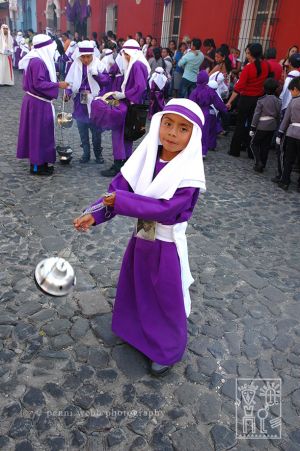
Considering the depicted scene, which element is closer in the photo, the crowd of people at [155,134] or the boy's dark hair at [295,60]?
the crowd of people at [155,134]

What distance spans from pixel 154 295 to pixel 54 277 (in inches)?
26.8

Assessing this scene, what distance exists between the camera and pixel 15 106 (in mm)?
10688

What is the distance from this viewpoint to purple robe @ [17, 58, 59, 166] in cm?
512

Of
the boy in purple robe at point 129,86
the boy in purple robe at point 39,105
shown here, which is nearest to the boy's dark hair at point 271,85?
the boy in purple robe at point 129,86

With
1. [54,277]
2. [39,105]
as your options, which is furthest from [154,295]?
[39,105]

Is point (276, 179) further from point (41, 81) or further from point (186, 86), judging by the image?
point (186, 86)

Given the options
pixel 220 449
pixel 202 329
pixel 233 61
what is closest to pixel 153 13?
pixel 233 61

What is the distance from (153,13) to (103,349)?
1513 cm

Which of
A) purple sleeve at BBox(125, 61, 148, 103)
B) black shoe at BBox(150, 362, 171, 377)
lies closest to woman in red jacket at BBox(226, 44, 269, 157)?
purple sleeve at BBox(125, 61, 148, 103)

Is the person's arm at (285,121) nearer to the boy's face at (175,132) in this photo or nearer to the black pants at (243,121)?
the black pants at (243,121)

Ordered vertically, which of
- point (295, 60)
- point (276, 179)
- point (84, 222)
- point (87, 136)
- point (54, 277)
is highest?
point (295, 60)

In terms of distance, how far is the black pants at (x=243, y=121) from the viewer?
7.36 meters

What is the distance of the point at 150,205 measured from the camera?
6.87ft

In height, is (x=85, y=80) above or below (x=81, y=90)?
above
